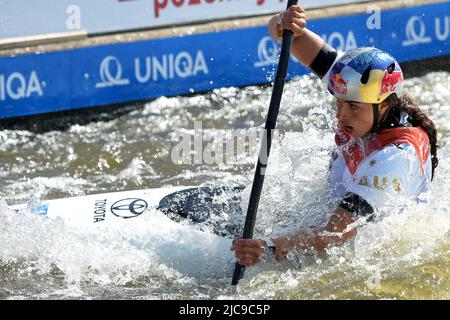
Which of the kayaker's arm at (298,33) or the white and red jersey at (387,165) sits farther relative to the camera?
the kayaker's arm at (298,33)

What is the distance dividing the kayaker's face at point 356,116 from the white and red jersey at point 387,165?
82 millimetres

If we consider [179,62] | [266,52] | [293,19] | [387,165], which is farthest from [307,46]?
[266,52]

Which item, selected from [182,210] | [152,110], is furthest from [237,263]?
[152,110]

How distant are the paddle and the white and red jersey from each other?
46 centimetres

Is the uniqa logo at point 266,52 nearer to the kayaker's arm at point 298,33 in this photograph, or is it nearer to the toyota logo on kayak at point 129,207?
the kayaker's arm at point 298,33

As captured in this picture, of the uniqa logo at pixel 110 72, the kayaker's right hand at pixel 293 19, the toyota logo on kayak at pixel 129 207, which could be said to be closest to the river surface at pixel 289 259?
the toyota logo on kayak at pixel 129 207

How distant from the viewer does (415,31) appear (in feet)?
30.6

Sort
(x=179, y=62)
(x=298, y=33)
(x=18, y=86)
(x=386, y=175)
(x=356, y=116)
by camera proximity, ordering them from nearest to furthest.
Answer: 1. (x=386, y=175)
2. (x=356, y=116)
3. (x=298, y=33)
4. (x=18, y=86)
5. (x=179, y=62)

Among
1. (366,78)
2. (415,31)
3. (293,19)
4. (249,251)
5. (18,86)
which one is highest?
(293,19)

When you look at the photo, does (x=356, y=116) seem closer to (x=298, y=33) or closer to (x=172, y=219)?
(x=298, y=33)

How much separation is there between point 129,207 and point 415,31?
4805 mm

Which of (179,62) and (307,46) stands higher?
(307,46)

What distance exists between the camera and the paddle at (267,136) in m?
4.62
